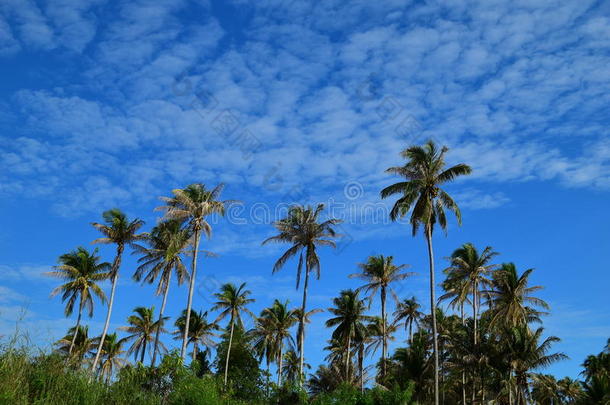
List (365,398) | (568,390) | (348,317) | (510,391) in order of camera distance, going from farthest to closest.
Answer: (568,390), (348,317), (510,391), (365,398)

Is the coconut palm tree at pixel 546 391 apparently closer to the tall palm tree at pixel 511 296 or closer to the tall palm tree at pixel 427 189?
the tall palm tree at pixel 511 296

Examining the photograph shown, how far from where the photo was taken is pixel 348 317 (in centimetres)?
5512

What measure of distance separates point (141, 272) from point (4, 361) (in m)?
30.2

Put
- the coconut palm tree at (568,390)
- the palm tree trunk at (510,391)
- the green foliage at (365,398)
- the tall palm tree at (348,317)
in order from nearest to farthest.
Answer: the green foliage at (365,398) → the palm tree trunk at (510,391) → the tall palm tree at (348,317) → the coconut palm tree at (568,390)

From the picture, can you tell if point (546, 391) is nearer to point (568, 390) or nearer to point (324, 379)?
point (568, 390)

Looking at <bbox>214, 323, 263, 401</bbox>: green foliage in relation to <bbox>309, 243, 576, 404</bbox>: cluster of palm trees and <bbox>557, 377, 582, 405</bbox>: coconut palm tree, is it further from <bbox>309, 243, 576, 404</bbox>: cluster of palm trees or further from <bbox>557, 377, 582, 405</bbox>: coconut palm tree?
<bbox>557, 377, 582, 405</bbox>: coconut palm tree

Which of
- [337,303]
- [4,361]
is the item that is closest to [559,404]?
[337,303]

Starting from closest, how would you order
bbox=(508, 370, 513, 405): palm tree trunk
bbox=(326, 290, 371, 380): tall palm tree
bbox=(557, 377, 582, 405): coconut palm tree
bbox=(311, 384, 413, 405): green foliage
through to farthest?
bbox=(311, 384, 413, 405): green foliage < bbox=(508, 370, 513, 405): palm tree trunk < bbox=(326, 290, 371, 380): tall palm tree < bbox=(557, 377, 582, 405): coconut palm tree

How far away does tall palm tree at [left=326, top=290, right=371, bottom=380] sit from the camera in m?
54.9

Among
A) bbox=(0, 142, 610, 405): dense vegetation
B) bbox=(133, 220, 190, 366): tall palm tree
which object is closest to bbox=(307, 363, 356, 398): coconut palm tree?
bbox=(0, 142, 610, 405): dense vegetation

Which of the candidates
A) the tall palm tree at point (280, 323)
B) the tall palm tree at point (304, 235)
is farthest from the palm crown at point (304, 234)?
the tall palm tree at point (280, 323)

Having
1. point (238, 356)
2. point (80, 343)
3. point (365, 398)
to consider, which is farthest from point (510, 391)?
point (80, 343)


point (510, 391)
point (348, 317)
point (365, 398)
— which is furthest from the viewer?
point (348, 317)

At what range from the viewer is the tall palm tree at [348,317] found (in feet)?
Answer: 180
